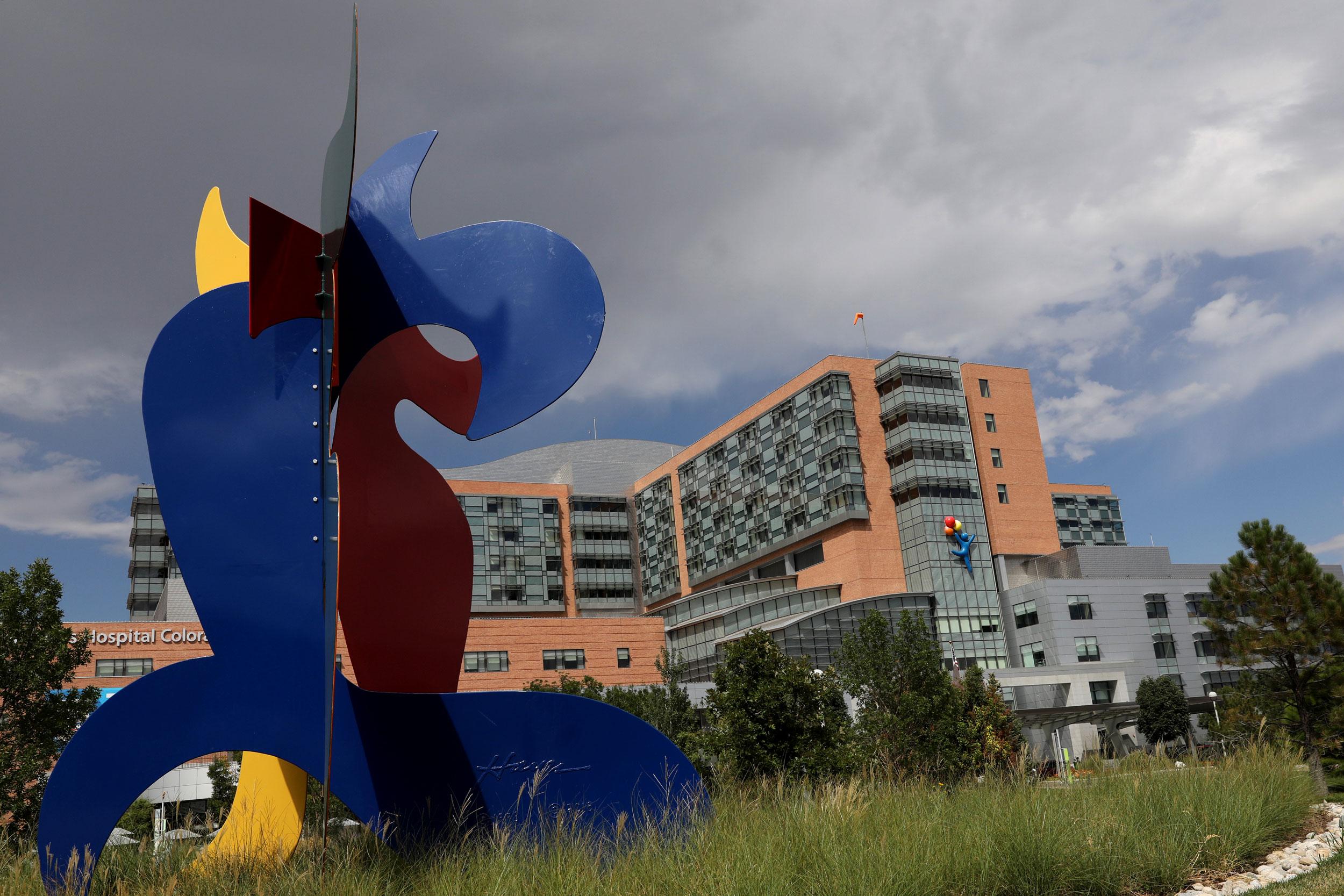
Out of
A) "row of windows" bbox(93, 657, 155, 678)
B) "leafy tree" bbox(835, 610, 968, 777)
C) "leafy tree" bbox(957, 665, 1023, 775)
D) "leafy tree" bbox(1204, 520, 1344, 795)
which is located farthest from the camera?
"row of windows" bbox(93, 657, 155, 678)

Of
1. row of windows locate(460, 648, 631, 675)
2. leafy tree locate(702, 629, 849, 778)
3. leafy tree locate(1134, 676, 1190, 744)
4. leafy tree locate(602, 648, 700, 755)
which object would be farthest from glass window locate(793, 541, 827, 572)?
leafy tree locate(702, 629, 849, 778)

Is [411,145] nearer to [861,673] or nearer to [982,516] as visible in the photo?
[861,673]

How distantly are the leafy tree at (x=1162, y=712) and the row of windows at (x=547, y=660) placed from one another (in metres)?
28.5

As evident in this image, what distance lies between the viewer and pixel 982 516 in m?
55.5

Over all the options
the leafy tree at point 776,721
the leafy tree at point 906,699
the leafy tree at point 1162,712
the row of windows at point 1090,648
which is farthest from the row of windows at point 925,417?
the leafy tree at point 776,721

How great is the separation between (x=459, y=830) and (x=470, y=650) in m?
49.1

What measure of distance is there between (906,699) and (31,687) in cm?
1491

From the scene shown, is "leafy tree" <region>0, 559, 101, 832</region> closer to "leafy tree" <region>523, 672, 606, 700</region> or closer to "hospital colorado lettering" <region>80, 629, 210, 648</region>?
"leafy tree" <region>523, 672, 606, 700</region>

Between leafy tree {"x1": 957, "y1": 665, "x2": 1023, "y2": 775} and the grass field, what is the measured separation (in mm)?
5750

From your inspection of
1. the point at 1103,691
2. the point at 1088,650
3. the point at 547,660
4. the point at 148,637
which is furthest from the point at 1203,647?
the point at 148,637

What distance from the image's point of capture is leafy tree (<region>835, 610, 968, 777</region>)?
15.8 metres

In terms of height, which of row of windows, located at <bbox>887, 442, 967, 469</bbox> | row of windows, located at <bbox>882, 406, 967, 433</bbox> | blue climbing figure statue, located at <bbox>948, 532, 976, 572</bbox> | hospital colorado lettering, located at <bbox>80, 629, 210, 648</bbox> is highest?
row of windows, located at <bbox>882, 406, 967, 433</bbox>

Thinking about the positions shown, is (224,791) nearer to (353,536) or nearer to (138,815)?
(138,815)
